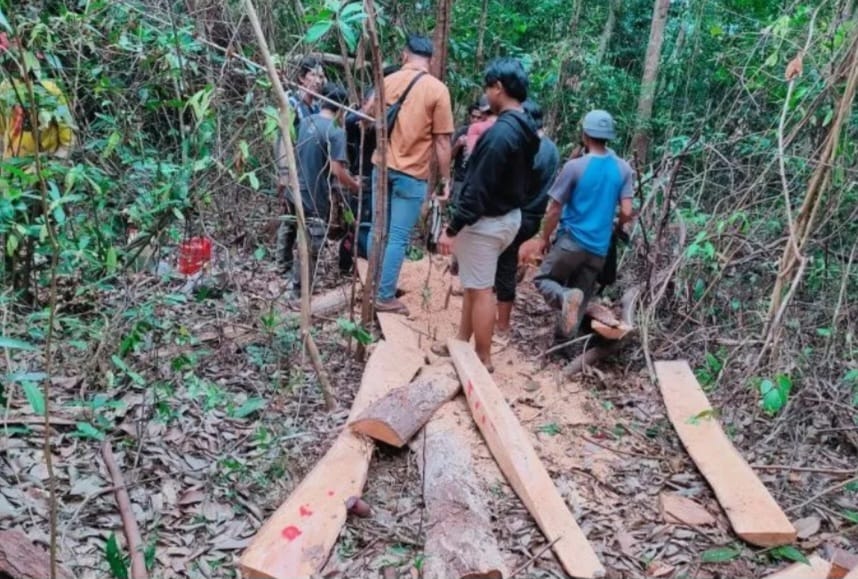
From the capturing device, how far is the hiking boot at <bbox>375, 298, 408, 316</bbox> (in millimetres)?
5359

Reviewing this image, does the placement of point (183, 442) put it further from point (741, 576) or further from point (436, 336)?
point (741, 576)

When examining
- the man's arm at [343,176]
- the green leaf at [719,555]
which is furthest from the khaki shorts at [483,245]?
the green leaf at [719,555]

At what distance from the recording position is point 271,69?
327 cm

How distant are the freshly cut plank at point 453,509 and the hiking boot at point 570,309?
1354 mm

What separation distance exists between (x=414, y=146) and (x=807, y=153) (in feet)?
9.60

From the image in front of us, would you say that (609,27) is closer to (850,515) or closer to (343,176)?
(343,176)

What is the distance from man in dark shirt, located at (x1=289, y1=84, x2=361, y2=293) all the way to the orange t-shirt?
0.41 meters

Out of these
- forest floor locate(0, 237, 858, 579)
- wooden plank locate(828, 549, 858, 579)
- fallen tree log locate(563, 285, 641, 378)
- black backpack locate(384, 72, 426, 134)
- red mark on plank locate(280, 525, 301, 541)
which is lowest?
fallen tree log locate(563, 285, 641, 378)

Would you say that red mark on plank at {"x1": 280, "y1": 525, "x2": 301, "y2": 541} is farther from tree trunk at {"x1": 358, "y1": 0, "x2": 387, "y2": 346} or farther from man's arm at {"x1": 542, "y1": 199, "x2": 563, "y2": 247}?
man's arm at {"x1": 542, "y1": 199, "x2": 563, "y2": 247}

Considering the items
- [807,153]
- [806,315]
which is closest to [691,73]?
[807,153]

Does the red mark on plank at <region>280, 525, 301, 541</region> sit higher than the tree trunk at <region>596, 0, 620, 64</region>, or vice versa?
the tree trunk at <region>596, 0, 620, 64</region>

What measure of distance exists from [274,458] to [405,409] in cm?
68

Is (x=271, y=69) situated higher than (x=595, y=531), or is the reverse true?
(x=271, y=69)

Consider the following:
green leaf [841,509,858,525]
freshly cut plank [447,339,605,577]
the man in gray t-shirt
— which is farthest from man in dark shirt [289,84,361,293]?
green leaf [841,509,858,525]
